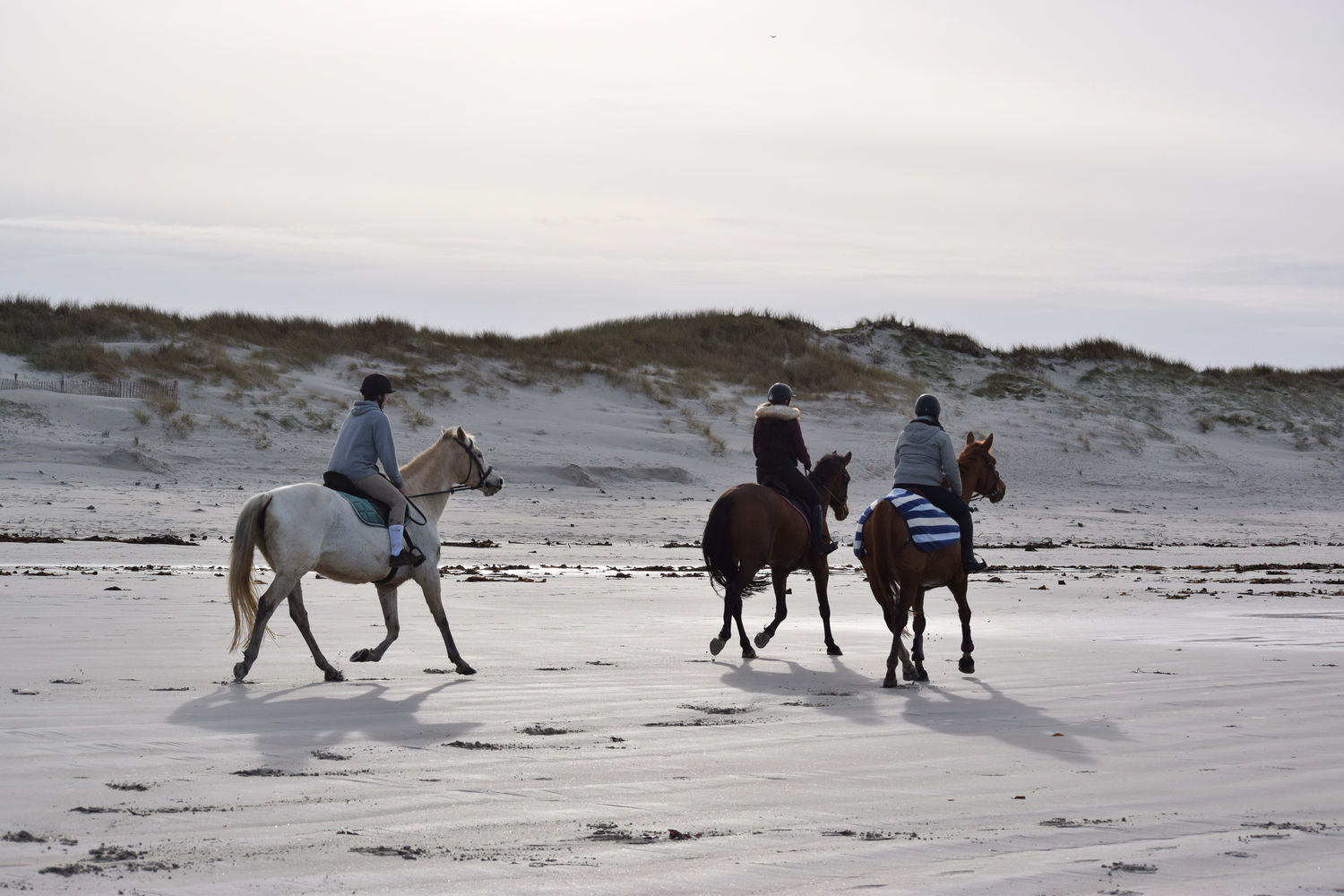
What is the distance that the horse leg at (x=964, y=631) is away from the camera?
1001 centimetres

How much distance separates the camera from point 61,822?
4.95 m

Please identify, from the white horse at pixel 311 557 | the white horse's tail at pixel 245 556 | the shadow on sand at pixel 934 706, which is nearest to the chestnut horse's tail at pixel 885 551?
the shadow on sand at pixel 934 706

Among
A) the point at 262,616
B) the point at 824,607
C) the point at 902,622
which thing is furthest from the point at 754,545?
the point at 262,616

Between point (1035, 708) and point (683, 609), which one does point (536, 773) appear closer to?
point (1035, 708)

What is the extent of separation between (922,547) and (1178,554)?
1532cm

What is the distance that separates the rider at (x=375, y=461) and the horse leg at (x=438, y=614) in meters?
0.15

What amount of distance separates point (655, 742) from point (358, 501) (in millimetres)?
3605

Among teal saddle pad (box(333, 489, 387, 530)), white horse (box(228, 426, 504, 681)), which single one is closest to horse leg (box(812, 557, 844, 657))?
A: white horse (box(228, 426, 504, 681))

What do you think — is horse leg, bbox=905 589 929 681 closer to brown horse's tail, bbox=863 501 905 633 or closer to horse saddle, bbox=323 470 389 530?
brown horse's tail, bbox=863 501 905 633

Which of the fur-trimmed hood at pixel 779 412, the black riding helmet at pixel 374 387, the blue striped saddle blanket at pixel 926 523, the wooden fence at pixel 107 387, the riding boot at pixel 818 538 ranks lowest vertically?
the riding boot at pixel 818 538

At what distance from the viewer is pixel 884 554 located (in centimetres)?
994

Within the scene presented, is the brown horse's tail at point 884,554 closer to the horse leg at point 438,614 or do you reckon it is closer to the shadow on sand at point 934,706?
the shadow on sand at point 934,706

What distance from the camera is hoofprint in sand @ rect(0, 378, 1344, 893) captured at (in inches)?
183

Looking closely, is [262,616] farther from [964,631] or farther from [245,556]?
[964,631]
